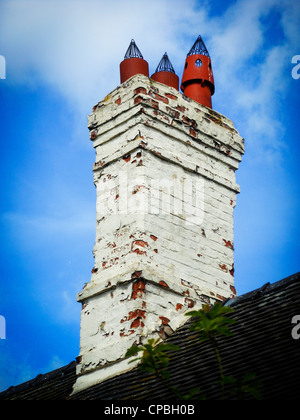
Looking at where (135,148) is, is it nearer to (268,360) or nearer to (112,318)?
(112,318)

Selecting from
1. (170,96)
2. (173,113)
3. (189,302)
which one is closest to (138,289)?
(189,302)

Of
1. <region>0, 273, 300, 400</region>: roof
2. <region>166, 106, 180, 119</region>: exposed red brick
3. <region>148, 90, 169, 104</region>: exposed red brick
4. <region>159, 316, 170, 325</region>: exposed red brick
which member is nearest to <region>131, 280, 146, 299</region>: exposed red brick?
<region>159, 316, 170, 325</region>: exposed red brick

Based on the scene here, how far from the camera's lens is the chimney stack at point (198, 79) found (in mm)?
8781

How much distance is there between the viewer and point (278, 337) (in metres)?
5.54

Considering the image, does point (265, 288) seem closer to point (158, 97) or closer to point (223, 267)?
point (223, 267)

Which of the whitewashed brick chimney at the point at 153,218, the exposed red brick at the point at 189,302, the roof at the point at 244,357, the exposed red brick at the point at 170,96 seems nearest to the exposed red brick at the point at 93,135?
the whitewashed brick chimney at the point at 153,218

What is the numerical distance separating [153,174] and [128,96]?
106 centimetres

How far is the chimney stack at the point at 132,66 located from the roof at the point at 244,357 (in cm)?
316

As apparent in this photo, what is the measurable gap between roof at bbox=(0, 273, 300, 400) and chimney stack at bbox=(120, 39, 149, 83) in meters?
3.16

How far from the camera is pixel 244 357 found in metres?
5.52

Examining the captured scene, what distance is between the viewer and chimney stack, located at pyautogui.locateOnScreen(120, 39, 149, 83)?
8422 mm

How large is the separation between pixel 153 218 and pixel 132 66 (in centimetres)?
224

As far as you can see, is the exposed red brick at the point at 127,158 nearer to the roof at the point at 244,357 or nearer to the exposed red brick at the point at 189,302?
the exposed red brick at the point at 189,302
